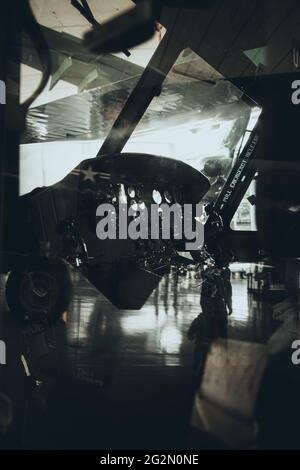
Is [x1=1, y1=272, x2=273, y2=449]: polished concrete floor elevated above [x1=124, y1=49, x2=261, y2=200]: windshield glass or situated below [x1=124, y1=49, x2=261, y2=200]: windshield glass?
below

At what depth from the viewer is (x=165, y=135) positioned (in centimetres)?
197

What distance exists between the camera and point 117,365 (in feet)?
6.25

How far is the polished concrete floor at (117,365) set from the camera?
187cm

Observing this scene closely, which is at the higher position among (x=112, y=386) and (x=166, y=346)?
(x=166, y=346)

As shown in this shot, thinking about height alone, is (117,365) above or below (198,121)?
below

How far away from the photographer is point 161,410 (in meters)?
1.92

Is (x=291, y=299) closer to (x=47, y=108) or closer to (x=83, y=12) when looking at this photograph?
(x=47, y=108)

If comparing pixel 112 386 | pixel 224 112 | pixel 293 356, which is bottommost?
pixel 112 386

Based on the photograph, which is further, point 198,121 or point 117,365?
point 198,121

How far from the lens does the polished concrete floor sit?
187 centimetres

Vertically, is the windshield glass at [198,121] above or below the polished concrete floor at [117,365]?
above
